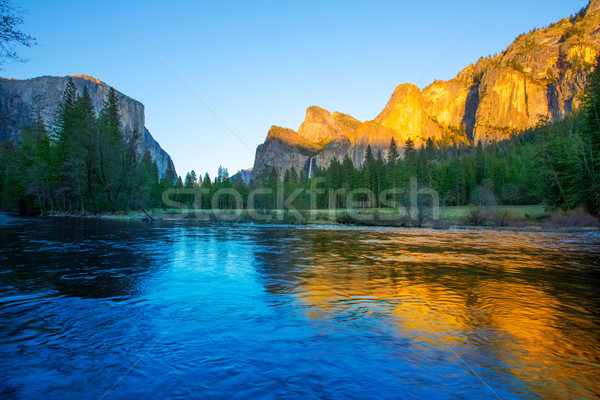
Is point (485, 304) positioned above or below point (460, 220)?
below

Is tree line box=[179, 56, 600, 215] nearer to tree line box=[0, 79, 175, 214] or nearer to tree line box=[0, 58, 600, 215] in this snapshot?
tree line box=[0, 58, 600, 215]

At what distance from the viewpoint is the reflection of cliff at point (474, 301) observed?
5.70 m

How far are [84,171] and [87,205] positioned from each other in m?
10.7

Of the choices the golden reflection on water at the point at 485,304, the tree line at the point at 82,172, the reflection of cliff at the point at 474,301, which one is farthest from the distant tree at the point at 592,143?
the tree line at the point at 82,172

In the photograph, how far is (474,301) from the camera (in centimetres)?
899

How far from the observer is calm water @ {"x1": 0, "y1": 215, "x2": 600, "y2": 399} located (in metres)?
4.68

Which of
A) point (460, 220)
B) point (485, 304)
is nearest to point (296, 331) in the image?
point (485, 304)

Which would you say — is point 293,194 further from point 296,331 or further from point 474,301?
point 296,331

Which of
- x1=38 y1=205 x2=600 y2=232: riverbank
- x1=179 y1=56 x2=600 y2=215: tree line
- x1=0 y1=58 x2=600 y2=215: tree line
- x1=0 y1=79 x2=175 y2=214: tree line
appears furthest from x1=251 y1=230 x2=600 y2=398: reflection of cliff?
x1=0 y1=79 x2=175 y2=214: tree line

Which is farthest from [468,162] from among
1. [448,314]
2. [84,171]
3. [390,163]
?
[448,314]

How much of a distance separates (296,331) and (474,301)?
5225mm

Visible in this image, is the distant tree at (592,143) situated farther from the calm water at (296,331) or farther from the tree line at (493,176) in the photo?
the calm water at (296,331)

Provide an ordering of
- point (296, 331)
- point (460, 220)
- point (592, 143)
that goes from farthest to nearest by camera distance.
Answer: point (460, 220)
point (592, 143)
point (296, 331)

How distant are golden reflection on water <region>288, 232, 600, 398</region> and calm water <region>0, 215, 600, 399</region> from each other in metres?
0.04
